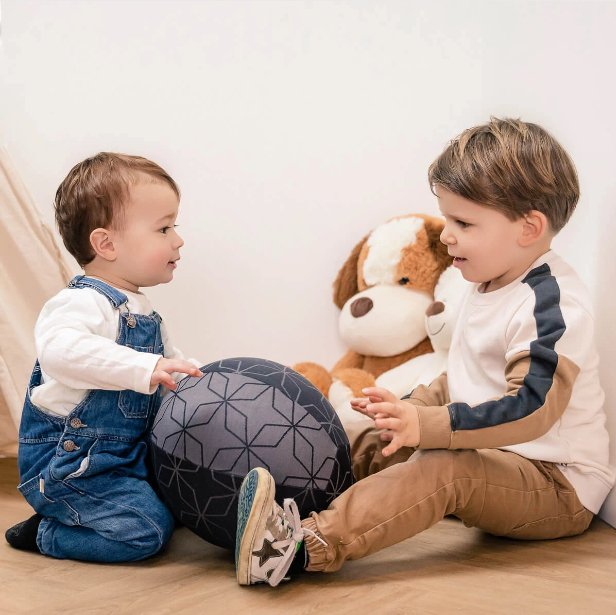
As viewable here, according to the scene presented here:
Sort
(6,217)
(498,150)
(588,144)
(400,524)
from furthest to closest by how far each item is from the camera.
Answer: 1. (6,217)
2. (588,144)
3. (498,150)
4. (400,524)

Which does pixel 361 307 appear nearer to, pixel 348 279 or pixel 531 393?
pixel 348 279

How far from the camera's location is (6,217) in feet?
6.93

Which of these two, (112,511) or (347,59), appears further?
(347,59)

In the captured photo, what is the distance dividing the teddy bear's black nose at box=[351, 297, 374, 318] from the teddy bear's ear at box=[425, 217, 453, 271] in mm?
213

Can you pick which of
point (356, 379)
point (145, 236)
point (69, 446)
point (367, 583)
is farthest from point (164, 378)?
point (356, 379)

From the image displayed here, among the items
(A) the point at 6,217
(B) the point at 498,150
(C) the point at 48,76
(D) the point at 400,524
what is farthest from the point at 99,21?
(D) the point at 400,524

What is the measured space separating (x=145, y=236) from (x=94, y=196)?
Answer: 0.12 m

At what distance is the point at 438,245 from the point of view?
2.18 metres

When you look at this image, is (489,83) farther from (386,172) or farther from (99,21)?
(99,21)

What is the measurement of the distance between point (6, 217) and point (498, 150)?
1.27 m

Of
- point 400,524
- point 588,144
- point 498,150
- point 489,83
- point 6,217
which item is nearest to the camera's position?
point 400,524

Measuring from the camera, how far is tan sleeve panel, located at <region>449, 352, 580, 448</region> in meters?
1.41

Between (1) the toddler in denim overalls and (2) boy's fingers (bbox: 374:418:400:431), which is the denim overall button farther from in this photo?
(2) boy's fingers (bbox: 374:418:400:431)

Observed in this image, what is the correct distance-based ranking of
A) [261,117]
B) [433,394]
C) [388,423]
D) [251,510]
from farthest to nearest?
[261,117], [433,394], [388,423], [251,510]
